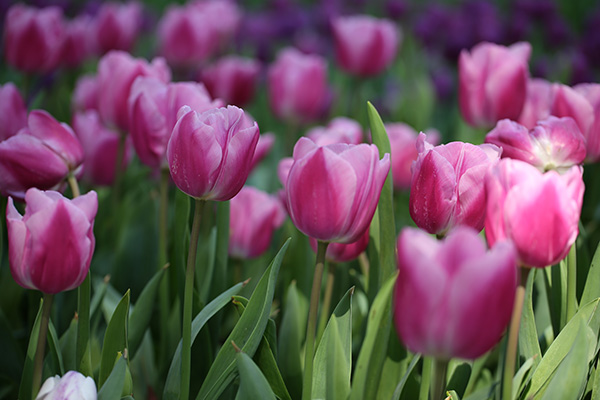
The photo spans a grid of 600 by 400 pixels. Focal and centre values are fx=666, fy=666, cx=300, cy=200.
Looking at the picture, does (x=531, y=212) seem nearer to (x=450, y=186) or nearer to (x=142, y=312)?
(x=450, y=186)

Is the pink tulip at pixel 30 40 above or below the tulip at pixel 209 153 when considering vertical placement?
below

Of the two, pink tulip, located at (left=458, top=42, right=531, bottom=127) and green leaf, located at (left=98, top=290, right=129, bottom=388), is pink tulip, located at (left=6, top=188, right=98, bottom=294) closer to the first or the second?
green leaf, located at (left=98, top=290, right=129, bottom=388)

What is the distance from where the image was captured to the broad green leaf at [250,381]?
670 millimetres

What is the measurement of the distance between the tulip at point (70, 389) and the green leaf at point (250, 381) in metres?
0.15

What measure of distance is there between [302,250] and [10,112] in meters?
0.51

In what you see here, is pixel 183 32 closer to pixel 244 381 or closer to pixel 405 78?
pixel 405 78

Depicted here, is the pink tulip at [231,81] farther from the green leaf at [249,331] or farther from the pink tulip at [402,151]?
the green leaf at [249,331]

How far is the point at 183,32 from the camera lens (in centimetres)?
212

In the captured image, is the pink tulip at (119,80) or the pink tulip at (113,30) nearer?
the pink tulip at (119,80)

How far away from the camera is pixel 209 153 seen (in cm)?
71

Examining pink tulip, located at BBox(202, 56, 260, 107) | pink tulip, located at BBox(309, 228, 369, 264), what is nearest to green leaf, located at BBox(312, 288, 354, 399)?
pink tulip, located at BBox(309, 228, 369, 264)

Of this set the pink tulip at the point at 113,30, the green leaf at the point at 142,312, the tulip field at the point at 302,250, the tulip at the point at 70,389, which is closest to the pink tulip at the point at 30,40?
the tulip field at the point at 302,250

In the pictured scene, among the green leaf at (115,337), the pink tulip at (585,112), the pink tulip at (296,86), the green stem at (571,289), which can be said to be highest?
the pink tulip at (585,112)

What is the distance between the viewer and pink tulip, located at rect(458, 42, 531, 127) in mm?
1175
